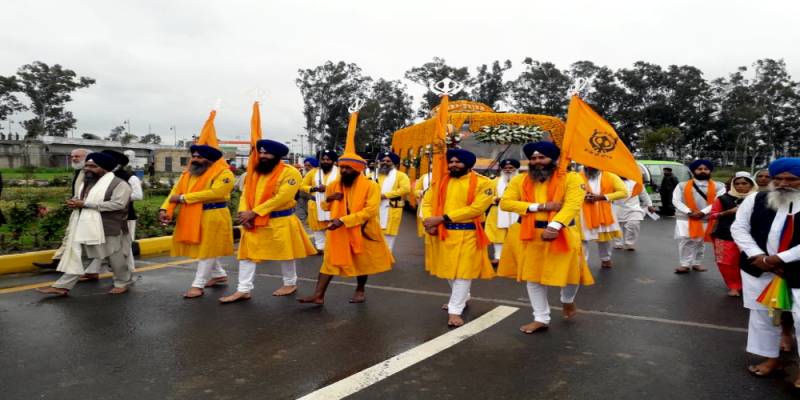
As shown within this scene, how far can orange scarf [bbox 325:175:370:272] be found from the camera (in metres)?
5.29

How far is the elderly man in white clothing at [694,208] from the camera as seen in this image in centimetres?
719

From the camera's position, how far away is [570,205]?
447cm

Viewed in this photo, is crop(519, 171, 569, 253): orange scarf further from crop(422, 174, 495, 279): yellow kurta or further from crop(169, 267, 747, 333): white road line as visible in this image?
crop(169, 267, 747, 333): white road line

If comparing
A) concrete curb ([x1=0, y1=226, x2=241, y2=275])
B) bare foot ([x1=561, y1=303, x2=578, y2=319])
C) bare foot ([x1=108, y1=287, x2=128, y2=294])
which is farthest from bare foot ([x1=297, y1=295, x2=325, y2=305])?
concrete curb ([x1=0, y1=226, x2=241, y2=275])

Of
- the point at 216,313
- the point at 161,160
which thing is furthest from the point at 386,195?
the point at 161,160

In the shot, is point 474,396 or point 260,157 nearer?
point 474,396

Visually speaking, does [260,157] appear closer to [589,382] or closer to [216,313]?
[216,313]

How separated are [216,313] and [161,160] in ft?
180

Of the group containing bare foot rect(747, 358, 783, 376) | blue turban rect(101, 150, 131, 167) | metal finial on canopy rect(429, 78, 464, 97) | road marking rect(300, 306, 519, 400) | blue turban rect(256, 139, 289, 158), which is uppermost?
metal finial on canopy rect(429, 78, 464, 97)

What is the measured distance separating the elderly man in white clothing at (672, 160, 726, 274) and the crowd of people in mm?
19

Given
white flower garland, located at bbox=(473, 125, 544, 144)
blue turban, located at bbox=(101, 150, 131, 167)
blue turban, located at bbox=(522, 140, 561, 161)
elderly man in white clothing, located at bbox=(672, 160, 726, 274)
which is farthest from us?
white flower garland, located at bbox=(473, 125, 544, 144)

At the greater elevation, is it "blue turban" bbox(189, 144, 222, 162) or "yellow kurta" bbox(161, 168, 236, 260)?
"blue turban" bbox(189, 144, 222, 162)

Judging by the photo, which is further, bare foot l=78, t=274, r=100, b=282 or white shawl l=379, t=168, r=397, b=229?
white shawl l=379, t=168, r=397, b=229

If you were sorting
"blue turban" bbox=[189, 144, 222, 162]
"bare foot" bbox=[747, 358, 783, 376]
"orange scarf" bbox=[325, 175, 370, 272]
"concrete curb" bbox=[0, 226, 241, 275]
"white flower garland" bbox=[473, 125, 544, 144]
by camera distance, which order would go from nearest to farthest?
1. "bare foot" bbox=[747, 358, 783, 376]
2. "orange scarf" bbox=[325, 175, 370, 272]
3. "blue turban" bbox=[189, 144, 222, 162]
4. "concrete curb" bbox=[0, 226, 241, 275]
5. "white flower garland" bbox=[473, 125, 544, 144]
